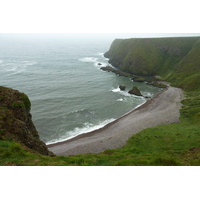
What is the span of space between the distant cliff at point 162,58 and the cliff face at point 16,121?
70012mm

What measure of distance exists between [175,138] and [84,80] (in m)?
59.5

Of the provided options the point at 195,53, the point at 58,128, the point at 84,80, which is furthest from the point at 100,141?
the point at 195,53

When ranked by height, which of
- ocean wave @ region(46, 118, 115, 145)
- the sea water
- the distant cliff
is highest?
the distant cliff

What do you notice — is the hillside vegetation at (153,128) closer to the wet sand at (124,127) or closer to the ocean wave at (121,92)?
the wet sand at (124,127)

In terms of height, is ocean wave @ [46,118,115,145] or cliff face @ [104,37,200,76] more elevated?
cliff face @ [104,37,200,76]

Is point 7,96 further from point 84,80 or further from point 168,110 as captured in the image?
point 84,80

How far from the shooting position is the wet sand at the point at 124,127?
32156 millimetres

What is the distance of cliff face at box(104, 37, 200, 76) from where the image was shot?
305ft

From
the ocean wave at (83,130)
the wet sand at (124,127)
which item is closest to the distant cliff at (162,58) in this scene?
the wet sand at (124,127)

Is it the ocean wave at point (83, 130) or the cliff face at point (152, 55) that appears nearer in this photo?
the ocean wave at point (83, 130)

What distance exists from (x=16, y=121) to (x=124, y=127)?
25.6m

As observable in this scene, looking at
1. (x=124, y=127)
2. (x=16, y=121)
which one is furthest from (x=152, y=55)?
(x=16, y=121)

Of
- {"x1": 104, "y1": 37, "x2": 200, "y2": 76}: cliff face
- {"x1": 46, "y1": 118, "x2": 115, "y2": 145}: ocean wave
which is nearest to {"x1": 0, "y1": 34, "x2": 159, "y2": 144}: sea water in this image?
{"x1": 46, "y1": 118, "x2": 115, "y2": 145}: ocean wave

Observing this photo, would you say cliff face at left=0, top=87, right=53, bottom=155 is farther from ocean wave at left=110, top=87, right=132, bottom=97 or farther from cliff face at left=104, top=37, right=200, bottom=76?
cliff face at left=104, top=37, right=200, bottom=76
